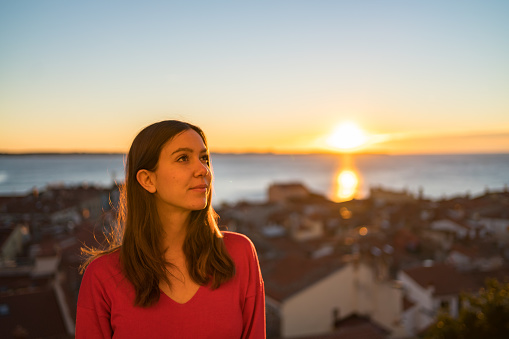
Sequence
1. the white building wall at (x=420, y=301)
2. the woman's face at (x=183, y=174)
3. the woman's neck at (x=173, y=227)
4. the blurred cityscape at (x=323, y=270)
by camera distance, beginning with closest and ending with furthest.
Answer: the woman's face at (x=183, y=174), the woman's neck at (x=173, y=227), the blurred cityscape at (x=323, y=270), the white building wall at (x=420, y=301)

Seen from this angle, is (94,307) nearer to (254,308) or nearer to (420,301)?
(254,308)

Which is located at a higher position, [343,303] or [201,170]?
[201,170]

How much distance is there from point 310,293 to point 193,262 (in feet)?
39.2

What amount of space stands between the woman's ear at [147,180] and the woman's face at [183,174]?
0.01m

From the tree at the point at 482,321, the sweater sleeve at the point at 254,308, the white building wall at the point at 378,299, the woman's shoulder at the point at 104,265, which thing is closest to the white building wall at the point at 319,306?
the white building wall at the point at 378,299

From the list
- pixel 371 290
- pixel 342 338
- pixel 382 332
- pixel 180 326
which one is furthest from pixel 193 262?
pixel 371 290

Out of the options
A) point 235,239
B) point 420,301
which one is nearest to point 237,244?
point 235,239

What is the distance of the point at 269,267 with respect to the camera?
15.9 metres

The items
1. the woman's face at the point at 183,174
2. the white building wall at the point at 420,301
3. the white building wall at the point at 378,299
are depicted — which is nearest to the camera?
the woman's face at the point at 183,174

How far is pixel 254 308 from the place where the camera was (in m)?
2.04

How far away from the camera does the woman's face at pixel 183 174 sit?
6.35ft

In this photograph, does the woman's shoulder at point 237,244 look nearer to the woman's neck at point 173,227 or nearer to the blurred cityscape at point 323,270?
the woman's neck at point 173,227

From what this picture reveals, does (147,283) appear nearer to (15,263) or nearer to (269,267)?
(269,267)

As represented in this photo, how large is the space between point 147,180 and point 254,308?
0.81 meters
